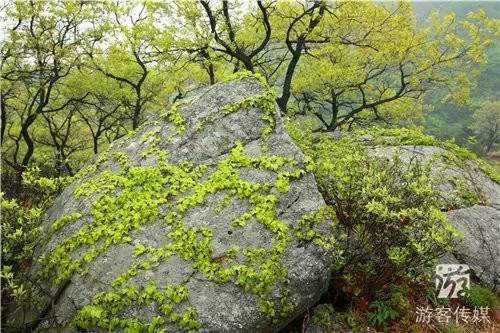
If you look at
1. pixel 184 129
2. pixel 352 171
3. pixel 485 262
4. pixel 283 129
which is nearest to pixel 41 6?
pixel 184 129

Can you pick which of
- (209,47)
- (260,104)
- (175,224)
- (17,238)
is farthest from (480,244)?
(209,47)

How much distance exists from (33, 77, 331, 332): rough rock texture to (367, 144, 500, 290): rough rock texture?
2.46 metres

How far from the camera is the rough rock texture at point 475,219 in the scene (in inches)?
341

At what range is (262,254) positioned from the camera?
256 inches

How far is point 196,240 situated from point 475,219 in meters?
6.02

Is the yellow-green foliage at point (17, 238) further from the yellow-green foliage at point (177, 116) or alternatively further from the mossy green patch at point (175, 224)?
the yellow-green foliage at point (177, 116)

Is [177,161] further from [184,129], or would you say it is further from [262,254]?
[262,254]

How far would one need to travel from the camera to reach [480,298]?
8031mm

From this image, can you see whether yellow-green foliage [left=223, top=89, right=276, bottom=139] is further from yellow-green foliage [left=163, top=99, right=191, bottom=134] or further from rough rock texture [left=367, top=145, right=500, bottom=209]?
rough rock texture [left=367, top=145, right=500, bottom=209]

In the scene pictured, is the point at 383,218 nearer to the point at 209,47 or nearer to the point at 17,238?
the point at 17,238

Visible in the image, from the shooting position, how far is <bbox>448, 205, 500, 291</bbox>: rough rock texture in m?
8.67

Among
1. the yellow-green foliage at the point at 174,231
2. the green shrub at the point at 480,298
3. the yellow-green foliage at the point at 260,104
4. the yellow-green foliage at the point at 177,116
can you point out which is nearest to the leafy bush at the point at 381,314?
the yellow-green foliage at the point at 174,231

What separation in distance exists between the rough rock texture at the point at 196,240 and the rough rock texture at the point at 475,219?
2463mm

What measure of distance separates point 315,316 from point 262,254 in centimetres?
150
